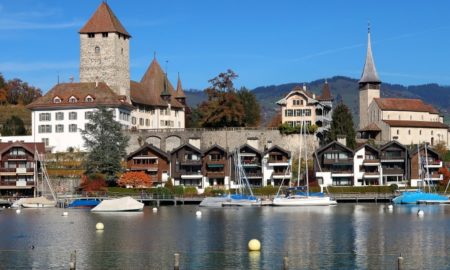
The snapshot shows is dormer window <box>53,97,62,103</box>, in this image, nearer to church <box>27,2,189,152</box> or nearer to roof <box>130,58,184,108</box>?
church <box>27,2,189,152</box>

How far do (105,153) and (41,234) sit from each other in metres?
34.2

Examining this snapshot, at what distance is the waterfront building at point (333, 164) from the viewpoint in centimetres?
10025

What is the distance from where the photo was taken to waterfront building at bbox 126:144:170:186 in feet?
330

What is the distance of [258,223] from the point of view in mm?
68562

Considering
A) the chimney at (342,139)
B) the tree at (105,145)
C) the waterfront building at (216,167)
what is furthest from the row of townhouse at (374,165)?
the tree at (105,145)

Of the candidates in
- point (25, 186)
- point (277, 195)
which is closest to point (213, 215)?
point (277, 195)

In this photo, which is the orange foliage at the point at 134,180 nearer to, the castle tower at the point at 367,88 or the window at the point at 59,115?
the window at the point at 59,115

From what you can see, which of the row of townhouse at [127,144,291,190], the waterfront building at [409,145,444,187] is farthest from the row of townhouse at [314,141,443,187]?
the row of townhouse at [127,144,291,190]

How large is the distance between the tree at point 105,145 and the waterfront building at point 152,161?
1853 millimetres

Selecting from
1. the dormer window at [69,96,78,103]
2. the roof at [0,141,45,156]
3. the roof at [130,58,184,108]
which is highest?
the roof at [130,58,184,108]

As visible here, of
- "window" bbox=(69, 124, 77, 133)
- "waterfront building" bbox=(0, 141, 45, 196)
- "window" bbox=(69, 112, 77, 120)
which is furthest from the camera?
"window" bbox=(69, 112, 77, 120)

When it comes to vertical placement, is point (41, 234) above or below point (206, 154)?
below

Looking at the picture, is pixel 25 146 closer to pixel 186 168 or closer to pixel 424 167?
pixel 186 168

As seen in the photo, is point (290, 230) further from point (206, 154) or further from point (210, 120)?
point (210, 120)
